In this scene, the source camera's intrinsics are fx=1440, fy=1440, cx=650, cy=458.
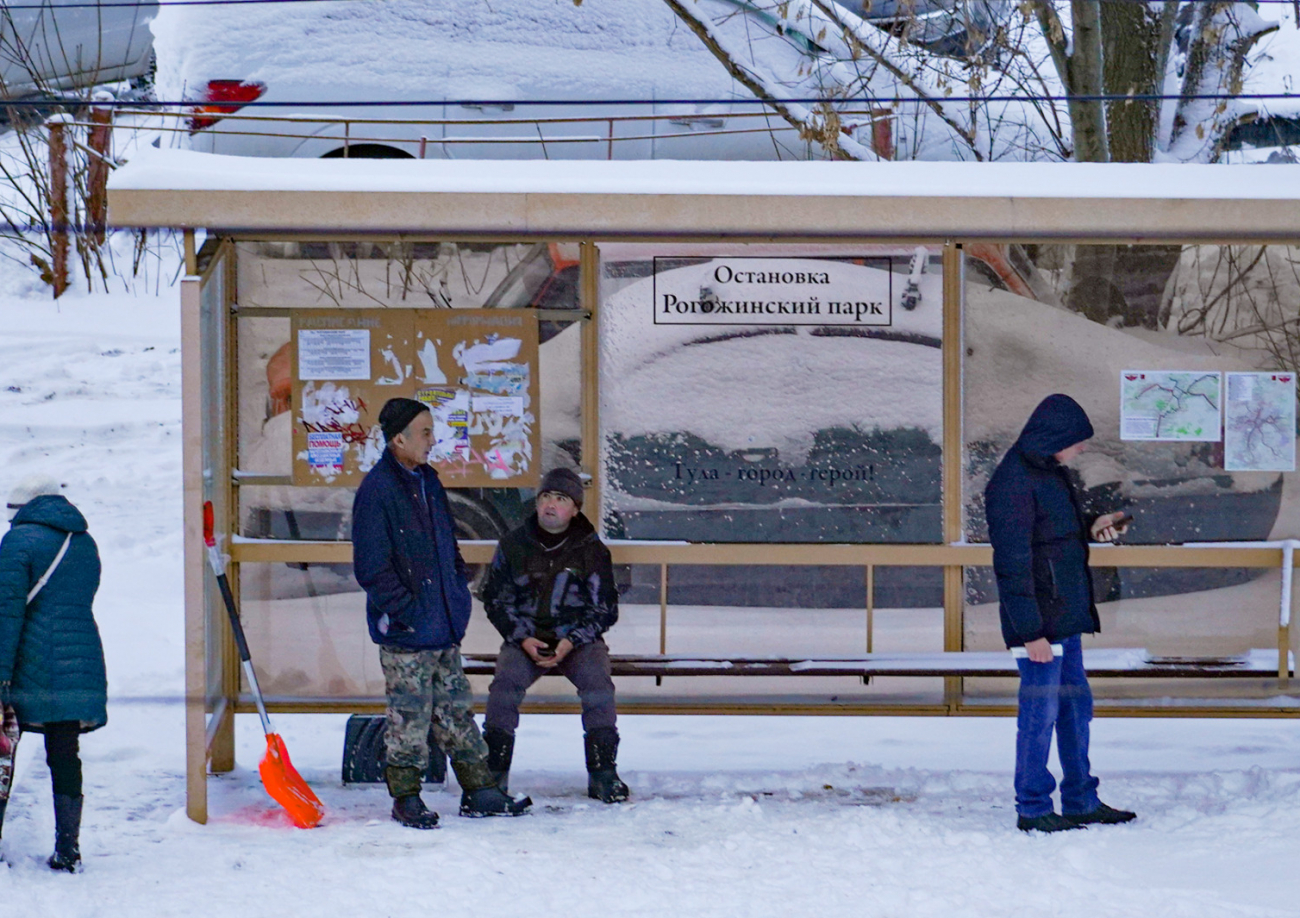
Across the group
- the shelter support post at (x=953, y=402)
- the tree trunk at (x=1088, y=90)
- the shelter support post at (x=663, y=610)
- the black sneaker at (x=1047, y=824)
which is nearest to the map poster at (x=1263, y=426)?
the shelter support post at (x=953, y=402)

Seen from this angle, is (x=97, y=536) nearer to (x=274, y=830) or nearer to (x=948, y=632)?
(x=274, y=830)

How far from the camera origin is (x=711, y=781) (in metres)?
5.97

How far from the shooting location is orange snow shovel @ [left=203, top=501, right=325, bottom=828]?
5301 mm

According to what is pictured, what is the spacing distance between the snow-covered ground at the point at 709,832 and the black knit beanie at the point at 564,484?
1.21 metres

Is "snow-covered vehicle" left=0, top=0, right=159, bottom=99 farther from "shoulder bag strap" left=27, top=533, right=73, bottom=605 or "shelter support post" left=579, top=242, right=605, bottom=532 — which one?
"shoulder bag strap" left=27, top=533, right=73, bottom=605

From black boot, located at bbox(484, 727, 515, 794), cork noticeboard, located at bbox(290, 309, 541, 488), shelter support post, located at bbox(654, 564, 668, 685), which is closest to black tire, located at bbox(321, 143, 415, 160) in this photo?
cork noticeboard, located at bbox(290, 309, 541, 488)

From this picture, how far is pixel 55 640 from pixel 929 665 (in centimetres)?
351

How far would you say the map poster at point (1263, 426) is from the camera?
6.30 metres

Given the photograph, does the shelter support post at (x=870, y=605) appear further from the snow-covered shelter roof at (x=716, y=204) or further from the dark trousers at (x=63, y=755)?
the dark trousers at (x=63, y=755)

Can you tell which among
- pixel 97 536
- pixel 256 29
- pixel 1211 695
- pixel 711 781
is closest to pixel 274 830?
pixel 711 781

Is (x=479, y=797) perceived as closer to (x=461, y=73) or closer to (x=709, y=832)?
(x=709, y=832)

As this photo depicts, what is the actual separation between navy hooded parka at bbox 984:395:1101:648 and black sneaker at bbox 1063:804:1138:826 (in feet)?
2.27

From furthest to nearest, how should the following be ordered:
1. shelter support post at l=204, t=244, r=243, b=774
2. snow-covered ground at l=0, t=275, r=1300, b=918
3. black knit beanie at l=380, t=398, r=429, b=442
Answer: shelter support post at l=204, t=244, r=243, b=774, black knit beanie at l=380, t=398, r=429, b=442, snow-covered ground at l=0, t=275, r=1300, b=918

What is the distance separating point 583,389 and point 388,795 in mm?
1897
